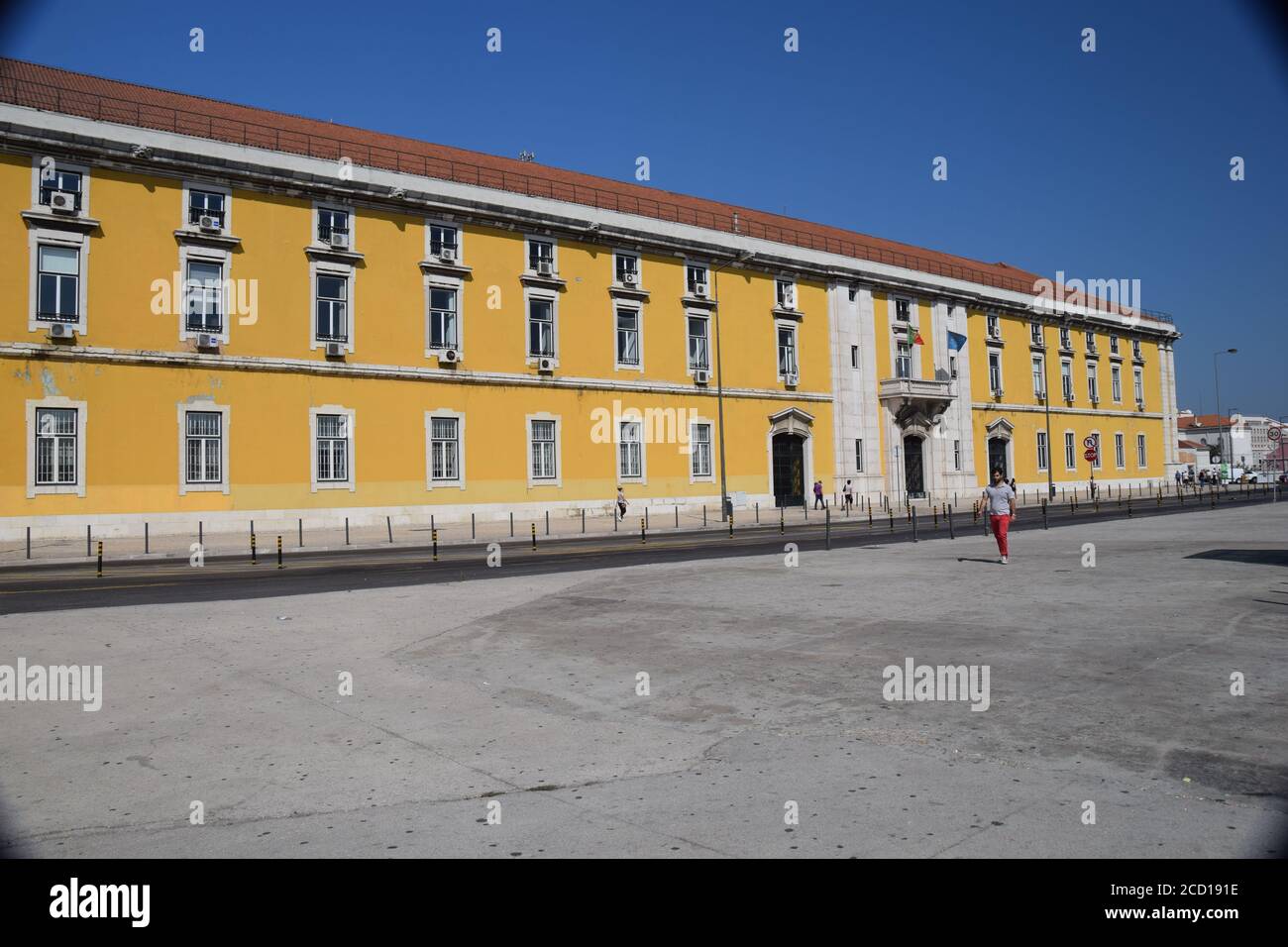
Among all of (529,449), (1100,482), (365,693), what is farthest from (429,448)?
(1100,482)

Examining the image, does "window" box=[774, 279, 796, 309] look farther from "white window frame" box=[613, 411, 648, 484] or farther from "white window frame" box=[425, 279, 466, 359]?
"white window frame" box=[425, 279, 466, 359]

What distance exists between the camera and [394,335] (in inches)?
1485

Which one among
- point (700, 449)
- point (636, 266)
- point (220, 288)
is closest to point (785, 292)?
point (636, 266)

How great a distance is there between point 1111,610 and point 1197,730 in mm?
5505

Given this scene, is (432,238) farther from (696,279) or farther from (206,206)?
(696,279)

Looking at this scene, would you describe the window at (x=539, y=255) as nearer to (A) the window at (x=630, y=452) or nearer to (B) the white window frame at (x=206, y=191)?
(A) the window at (x=630, y=452)

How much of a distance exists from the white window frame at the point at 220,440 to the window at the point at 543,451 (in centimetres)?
1315

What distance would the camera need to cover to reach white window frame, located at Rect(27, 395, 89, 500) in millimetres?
29906

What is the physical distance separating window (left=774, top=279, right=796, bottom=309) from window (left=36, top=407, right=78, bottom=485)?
115ft

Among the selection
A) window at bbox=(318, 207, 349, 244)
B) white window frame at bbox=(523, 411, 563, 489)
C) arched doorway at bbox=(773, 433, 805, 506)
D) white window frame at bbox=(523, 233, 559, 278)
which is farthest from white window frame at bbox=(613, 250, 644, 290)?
window at bbox=(318, 207, 349, 244)

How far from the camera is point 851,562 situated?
62.7 ft
